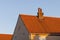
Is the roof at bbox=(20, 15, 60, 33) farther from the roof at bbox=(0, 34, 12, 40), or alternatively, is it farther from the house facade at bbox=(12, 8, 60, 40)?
the roof at bbox=(0, 34, 12, 40)

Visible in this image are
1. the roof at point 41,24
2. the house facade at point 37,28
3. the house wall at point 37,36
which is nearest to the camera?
the house wall at point 37,36

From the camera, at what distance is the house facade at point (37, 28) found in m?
35.8

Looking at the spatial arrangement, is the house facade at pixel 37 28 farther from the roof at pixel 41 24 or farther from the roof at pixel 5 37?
the roof at pixel 5 37

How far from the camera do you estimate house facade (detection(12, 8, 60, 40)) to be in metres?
35.8

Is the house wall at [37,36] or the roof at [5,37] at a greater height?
the house wall at [37,36]

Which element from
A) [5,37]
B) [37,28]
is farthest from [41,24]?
[5,37]

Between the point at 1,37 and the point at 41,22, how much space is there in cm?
1967

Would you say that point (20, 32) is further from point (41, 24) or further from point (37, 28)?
point (37, 28)

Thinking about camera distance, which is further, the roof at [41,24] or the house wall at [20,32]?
the house wall at [20,32]

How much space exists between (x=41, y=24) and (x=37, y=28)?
2.43 meters

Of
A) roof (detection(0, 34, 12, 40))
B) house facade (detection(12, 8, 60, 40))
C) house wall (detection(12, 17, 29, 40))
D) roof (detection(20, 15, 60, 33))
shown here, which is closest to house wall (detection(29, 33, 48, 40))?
house facade (detection(12, 8, 60, 40))

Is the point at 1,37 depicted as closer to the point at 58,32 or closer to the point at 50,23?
the point at 50,23

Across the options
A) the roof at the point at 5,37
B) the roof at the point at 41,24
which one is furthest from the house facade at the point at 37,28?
the roof at the point at 5,37

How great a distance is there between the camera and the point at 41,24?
39125 mm
